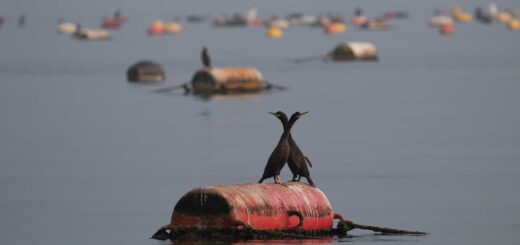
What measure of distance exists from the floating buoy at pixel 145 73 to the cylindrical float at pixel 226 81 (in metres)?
22.4

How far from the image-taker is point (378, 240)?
33875mm

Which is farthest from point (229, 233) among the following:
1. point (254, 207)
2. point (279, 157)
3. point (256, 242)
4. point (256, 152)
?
point (256, 152)

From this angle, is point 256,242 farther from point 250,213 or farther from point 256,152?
point 256,152

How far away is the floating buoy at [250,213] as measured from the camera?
1219 inches

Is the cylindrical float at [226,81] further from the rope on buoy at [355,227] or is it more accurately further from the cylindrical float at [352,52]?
the rope on buoy at [355,227]

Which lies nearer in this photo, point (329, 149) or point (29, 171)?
point (29, 171)

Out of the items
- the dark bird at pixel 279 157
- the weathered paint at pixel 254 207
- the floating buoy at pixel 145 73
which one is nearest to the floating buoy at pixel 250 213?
the weathered paint at pixel 254 207

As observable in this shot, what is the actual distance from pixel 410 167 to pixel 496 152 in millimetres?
5457

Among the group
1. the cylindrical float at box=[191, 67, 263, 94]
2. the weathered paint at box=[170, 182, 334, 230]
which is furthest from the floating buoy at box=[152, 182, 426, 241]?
the cylindrical float at box=[191, 67, 263, 94]

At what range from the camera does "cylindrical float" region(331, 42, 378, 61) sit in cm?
14062

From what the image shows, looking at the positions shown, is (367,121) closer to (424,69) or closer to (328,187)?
(328,187)

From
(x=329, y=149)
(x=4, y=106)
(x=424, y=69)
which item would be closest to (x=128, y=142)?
(x=329, y=149)

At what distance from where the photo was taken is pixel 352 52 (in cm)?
14062

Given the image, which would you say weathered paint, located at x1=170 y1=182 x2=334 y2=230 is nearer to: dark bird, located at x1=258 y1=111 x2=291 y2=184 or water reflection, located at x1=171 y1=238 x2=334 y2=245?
water reflection, located at x1=171 y1=238 x2=334 y2=245
